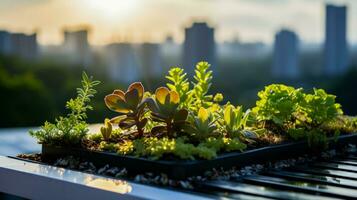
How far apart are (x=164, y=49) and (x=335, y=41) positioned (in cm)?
843

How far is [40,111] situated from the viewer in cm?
2578

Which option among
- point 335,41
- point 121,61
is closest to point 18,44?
point 121,61

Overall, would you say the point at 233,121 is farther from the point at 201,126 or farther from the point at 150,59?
the point at 150,59

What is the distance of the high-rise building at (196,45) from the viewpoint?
72.2ft

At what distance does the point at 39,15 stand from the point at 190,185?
25619 millimetres

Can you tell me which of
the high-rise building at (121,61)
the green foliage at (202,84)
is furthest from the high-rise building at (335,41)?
the green foliage at (202,84)

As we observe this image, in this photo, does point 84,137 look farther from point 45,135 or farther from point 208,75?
point 208,75

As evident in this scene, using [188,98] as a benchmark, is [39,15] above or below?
above

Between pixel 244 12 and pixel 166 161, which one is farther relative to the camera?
pixel 244 12

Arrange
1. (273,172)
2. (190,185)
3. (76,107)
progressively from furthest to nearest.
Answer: (76,107) → (273,172) → (190,185)

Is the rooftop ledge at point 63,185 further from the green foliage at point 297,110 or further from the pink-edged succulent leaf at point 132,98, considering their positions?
the green foliage at point 297,110

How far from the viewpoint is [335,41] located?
83.7 feet

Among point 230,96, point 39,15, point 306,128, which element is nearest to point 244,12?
point 230,96

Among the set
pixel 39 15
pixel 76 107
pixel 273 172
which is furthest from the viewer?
pixel 39 15
